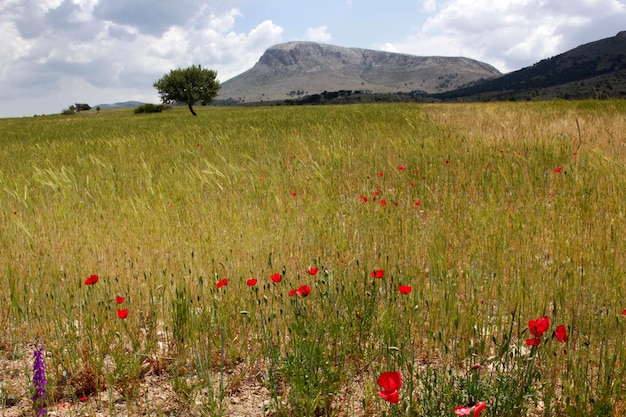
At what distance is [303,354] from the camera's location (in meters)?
2.32

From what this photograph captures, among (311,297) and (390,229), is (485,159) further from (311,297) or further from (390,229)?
(311,297)

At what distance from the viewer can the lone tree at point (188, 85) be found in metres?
48.9

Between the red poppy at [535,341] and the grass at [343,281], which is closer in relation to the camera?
the red poppy at [535,341]

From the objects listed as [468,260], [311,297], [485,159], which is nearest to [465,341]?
[311,297]

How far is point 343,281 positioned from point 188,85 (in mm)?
50871

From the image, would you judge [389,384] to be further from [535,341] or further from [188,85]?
[188,85]

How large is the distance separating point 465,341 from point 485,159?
480 centimetres

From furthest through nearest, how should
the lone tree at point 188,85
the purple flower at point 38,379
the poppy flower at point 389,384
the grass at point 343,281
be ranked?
the lone tree at point 188,85, the grass at point 343,281, the purple flower at point 38,379, the poppy flower at point 389,384

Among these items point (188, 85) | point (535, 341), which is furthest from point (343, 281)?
point (188, 85)

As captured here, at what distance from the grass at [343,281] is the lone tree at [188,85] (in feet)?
146

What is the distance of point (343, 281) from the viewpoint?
3.37 m

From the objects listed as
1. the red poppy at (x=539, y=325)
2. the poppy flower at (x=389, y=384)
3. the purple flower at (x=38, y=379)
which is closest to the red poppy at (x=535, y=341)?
the red poppy at (x=539, y=325)

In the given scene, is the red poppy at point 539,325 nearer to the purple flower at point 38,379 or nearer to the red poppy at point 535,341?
the red poppy at point 535,341

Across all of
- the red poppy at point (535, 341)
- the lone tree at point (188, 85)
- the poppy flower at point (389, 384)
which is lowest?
the poppy flower at point (389, 384)
